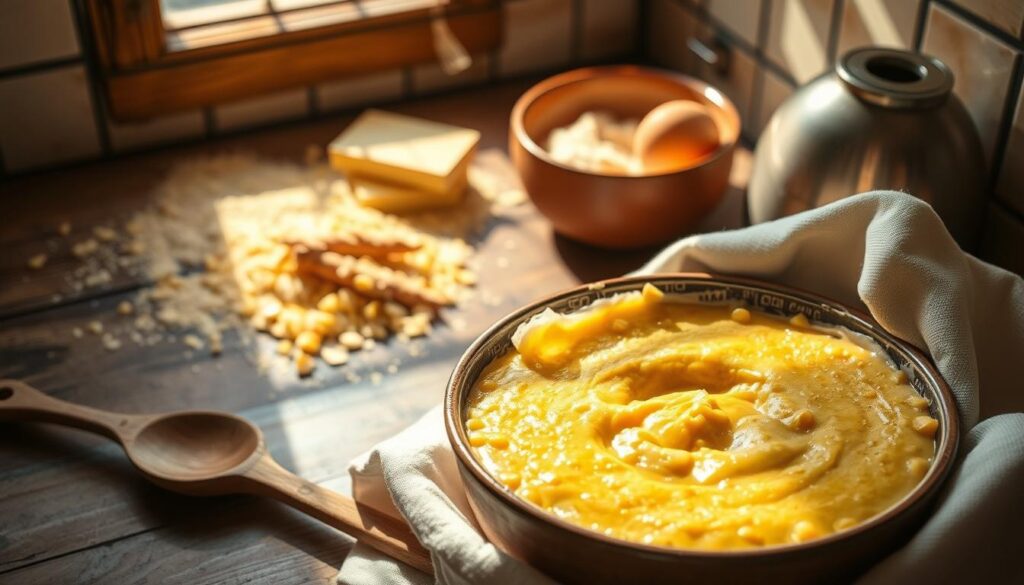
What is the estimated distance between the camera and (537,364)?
848mm

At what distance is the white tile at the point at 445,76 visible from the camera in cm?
147

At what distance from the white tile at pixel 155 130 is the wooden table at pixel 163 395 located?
0.07ft

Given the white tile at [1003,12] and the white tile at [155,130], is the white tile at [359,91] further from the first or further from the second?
the white tile at [1003,12]

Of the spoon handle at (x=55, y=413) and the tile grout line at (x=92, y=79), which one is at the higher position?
the tile grout line at (x=92, y=79)

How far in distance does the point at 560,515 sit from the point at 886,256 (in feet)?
1.09

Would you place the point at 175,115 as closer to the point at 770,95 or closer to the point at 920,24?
the point at 770,95

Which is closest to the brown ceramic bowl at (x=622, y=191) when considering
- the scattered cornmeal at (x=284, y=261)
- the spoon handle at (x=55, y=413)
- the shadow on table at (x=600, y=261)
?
the shadow on table at (x=600, y=261)

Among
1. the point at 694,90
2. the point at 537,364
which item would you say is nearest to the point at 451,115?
the point at 694,90

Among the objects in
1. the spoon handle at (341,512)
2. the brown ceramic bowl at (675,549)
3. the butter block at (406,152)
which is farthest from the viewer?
the butter block at (406,152)

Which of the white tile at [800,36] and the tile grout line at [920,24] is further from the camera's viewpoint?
the white tile at [800,36]

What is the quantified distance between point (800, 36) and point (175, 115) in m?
0.73

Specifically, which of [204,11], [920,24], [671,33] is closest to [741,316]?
[920,24]

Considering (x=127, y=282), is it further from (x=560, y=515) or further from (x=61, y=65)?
(x=560, y=515)

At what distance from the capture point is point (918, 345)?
0.84 meters
